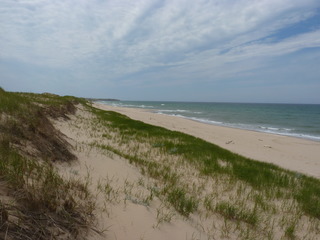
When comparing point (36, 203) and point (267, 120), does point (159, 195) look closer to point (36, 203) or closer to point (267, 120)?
point (36, 203)

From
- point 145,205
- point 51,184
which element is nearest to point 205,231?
point 145,205

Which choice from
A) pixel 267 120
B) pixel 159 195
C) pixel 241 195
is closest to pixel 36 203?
pixel 159 195

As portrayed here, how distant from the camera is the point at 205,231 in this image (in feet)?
10.5

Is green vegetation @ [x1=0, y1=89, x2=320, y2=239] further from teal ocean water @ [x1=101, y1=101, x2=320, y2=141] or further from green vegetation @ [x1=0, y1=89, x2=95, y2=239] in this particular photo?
teal ocean water @ [x1=101, y1=101, x2=320, y2=141]

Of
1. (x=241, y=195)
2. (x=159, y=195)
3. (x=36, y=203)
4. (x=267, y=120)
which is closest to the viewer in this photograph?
(x=36, y=203)

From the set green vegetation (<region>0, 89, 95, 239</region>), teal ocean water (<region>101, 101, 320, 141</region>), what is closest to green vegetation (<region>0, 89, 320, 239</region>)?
green vegetation (<region>0, 89, 95, 239</region>)

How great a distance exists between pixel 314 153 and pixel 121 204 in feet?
57.3

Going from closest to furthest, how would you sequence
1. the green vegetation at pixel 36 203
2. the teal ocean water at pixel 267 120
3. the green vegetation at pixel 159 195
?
the green vegetation at pixel 36 203
the green vegetation at pixel 159 195
the teal ocean water at pixel 267 120

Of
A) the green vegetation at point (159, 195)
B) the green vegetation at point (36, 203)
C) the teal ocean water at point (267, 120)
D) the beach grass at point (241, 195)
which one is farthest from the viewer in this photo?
the teal ocean water at point (267, 120)

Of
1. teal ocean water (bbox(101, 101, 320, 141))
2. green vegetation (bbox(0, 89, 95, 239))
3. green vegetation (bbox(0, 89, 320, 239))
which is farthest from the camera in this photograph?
teal ocean water (bbox(101, 101, 320, 141))

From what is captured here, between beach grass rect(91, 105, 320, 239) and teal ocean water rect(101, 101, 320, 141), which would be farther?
teal ocean water rect(101, 101, 320, 141)

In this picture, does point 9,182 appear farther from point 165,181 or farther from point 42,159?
point 165,181

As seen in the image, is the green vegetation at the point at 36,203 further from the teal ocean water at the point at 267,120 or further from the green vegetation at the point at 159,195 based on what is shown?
the teal ocean water at the point at 267,120

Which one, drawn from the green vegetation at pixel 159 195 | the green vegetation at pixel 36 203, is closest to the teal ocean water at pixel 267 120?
the green vegetation at pixel 159 195
